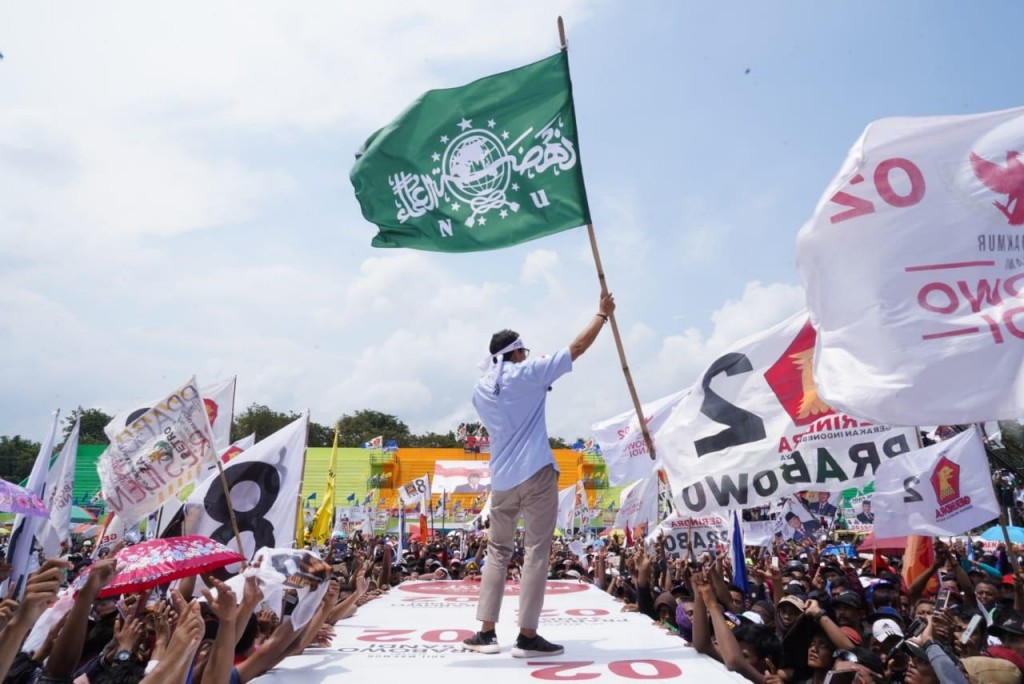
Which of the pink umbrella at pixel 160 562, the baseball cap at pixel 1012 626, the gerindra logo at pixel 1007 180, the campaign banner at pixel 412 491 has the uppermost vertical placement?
the campaign banner at pixel 412 491

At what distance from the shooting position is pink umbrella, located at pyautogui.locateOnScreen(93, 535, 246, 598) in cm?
365

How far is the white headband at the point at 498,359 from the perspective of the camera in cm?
462

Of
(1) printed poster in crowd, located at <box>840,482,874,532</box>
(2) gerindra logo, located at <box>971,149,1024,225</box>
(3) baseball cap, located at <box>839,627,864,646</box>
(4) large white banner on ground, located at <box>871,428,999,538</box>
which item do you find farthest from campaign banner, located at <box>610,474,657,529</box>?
(1) printed poster in crowd, located at <box>840,482,874,532</box>

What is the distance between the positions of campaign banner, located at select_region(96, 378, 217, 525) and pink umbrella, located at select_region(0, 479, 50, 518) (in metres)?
1.80

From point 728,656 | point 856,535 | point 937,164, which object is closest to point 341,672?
point 728,656

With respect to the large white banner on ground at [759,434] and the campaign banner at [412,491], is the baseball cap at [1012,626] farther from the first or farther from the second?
the campaign banner at [412,491]

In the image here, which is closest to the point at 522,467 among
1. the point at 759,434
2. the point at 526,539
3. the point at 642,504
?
the point at 526,539

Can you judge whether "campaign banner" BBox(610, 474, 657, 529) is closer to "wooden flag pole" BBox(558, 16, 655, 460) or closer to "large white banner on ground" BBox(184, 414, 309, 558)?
"large white banner on ground" BBox(184, 414, 309, 558)

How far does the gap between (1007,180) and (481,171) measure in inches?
130

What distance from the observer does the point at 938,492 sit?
6.47m

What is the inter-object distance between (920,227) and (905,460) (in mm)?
3111

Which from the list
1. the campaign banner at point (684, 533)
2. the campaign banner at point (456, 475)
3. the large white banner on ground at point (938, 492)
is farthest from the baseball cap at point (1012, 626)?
the campaign banner at point (456, 475)

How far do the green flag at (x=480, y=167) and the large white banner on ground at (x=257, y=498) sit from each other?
11.2 feet

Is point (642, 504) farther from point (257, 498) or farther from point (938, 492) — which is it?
point (257, 498)
